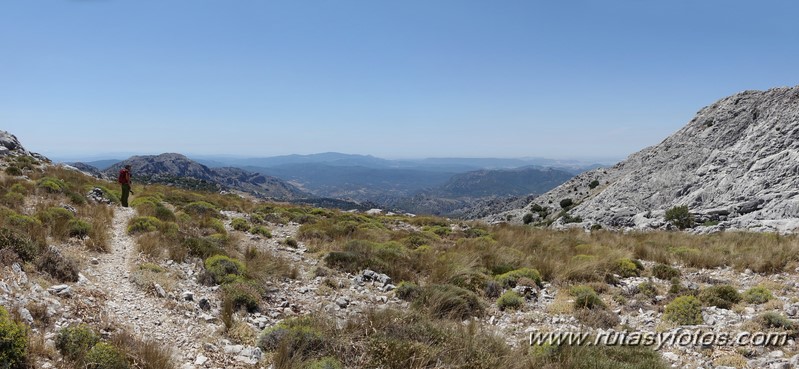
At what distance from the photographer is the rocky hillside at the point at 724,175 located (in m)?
28.7

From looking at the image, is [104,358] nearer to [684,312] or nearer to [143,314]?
[143,314]

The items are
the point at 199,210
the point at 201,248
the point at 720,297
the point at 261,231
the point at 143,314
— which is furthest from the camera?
the point at 199,210

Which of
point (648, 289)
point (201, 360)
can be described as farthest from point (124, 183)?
point (648, 289)

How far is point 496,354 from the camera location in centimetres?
585

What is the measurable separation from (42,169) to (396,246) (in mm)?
29238

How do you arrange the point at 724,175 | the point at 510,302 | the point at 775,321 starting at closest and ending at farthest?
the point at 775,321
the point at 510,302
the point at 724,175

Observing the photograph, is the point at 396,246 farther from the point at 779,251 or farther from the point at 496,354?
the point at 779,251

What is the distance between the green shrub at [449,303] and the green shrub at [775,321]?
5.22 m

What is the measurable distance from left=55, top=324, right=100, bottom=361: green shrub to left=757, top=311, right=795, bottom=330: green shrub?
36.6 feet

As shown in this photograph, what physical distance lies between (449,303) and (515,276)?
11.2 ft

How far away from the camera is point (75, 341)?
17.0ft

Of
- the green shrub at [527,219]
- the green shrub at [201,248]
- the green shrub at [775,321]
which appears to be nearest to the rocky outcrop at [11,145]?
the green shrub at [201,248]

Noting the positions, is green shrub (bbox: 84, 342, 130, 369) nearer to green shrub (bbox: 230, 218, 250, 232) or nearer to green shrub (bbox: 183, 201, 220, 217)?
green shrub (bbox: 230, 218, 250, 232)

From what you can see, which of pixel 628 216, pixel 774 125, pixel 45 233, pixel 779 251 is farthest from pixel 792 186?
pixel 45 233
